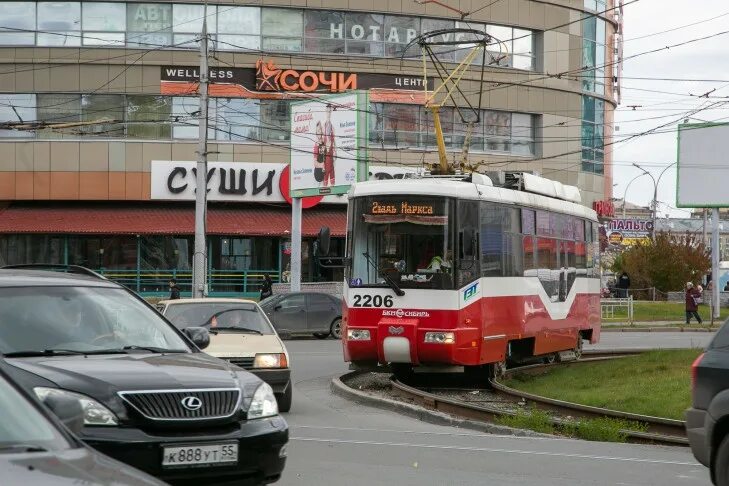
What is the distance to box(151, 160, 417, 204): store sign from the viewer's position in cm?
4859

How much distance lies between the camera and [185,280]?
162 ft

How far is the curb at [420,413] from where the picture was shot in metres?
14.4

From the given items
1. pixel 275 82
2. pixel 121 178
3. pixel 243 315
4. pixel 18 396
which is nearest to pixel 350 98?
pixel 275 82

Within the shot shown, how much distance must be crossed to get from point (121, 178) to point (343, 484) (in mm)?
40309

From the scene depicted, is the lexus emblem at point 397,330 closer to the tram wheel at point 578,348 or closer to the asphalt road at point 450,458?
the asphalt road at point 450,458

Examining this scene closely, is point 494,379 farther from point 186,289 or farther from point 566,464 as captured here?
point 186,289

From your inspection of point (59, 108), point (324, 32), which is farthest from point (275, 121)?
point (59, 108)

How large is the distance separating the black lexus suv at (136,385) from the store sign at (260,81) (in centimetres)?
4023

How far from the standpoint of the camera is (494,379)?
2052 centimetres

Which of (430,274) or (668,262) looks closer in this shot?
(430,274)

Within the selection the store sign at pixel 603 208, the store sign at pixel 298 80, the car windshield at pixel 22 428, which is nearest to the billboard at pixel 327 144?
the store sign at pixel 298 80

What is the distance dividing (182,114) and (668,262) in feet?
86.2

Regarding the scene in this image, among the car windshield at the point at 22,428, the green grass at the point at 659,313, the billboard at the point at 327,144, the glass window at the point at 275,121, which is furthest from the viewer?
Answer: the glass window at the point at 275,121

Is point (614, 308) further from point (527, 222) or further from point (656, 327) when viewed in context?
point (527, 222)
